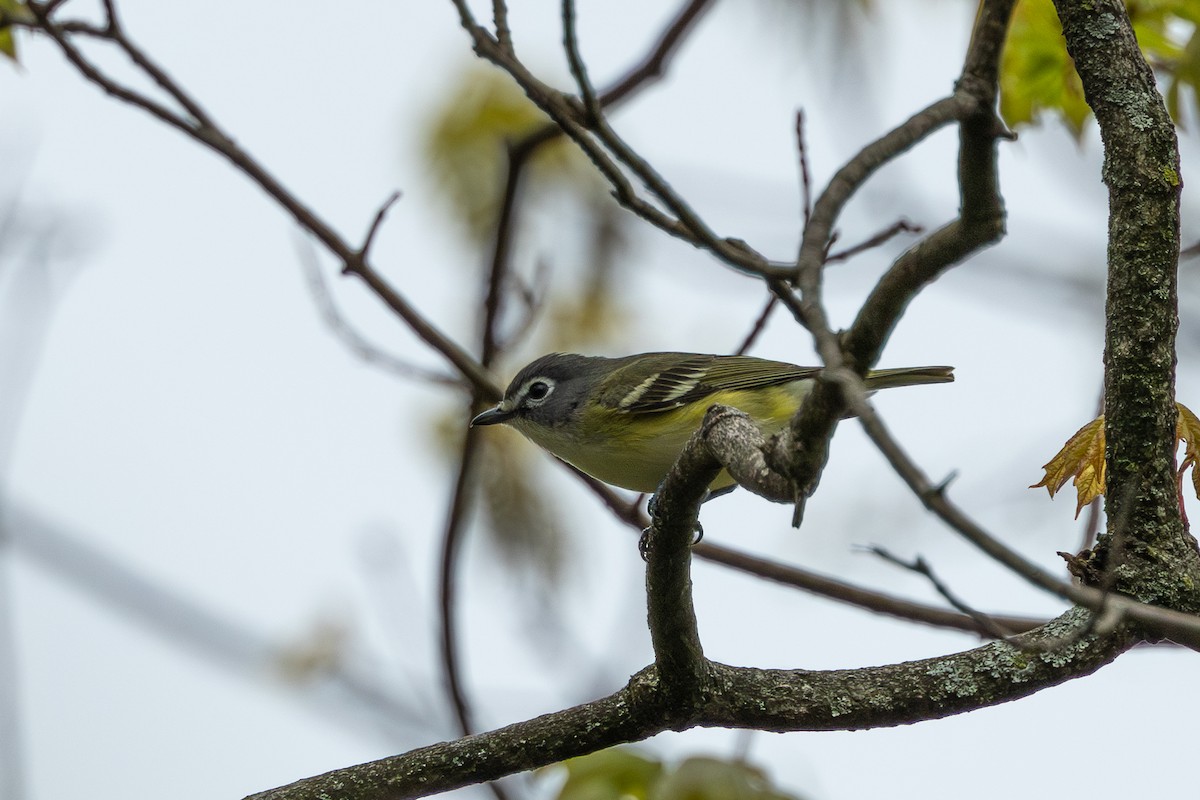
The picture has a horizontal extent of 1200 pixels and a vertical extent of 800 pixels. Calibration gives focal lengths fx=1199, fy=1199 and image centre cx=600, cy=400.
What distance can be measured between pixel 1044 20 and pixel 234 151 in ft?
11.3

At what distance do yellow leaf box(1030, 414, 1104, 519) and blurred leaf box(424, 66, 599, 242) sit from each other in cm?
535

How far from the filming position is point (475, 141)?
8.20m

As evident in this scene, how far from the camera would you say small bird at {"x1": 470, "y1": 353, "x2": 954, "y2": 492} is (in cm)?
530

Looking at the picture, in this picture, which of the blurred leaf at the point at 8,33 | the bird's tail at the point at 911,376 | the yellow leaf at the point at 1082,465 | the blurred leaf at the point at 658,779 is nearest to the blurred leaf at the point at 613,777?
the blurred leaf at the point at 658,779

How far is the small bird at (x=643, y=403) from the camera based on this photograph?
17.4 ft

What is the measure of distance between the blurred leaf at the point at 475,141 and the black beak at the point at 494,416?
8.07 ft

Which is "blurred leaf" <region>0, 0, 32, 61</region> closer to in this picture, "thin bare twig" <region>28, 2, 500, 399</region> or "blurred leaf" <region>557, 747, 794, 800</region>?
"thin bare twig" <region>28, 2, 500, 399</region>

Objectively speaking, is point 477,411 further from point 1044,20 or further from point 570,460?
point 1044,20

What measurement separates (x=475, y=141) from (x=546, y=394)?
2883mm

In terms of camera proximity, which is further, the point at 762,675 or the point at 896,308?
the point at 762,675

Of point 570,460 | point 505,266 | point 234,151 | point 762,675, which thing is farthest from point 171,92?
point 762,675

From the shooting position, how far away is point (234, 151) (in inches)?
195

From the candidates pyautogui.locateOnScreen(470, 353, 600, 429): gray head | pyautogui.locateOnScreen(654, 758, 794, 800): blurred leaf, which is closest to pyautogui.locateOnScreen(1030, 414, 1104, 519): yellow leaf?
pyautogui.locateOnScreen(654, 758, 794, 800): blurred leaf

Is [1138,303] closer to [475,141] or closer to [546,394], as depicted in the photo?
[546,394]
